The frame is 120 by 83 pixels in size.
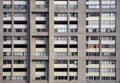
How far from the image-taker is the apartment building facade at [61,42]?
34.3m

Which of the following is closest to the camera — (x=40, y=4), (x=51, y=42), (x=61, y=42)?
(x=51, y=42)

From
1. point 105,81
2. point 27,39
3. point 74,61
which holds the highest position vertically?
point 27,39

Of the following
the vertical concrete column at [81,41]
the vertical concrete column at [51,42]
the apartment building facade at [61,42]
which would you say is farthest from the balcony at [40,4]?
the vertical concrete column at [81,41]

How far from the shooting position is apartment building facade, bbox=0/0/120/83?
3428 cm

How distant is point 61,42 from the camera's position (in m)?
34.6

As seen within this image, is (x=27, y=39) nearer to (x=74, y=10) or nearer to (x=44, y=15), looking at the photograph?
(x=44, y=15)

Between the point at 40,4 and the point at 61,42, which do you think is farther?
the point at 40,4

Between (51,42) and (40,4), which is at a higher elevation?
(40,4)

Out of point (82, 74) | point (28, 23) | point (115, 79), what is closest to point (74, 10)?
point (28, 23)

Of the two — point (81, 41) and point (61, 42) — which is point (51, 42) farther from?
point (81, 41)

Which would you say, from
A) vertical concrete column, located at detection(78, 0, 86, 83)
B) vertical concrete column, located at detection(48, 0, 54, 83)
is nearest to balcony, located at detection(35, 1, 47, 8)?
vertical concrete column, located at detection(48, 0, 54, 83)

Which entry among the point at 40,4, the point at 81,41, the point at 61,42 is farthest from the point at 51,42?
the point at 40,4

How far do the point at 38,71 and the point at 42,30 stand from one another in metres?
5.55

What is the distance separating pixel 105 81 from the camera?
34344 mm
